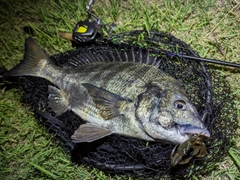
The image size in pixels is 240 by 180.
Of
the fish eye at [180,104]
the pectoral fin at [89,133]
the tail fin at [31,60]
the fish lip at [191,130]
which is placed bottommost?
the pectoral fin at [89,133]

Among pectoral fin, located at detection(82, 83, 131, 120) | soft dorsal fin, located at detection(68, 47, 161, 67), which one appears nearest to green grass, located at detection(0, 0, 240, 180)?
soft dorsal fin, located at detection(68, 47, 161, 67)

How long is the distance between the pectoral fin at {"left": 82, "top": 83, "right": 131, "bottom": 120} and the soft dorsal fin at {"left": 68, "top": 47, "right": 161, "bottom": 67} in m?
0.46

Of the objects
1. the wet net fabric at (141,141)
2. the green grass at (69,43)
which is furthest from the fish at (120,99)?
the green grass at (69,43)

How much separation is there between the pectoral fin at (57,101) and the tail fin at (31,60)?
0.95 ft

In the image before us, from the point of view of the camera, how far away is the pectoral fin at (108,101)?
2779 millimetres

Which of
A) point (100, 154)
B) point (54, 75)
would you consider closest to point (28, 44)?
point (54, 75)

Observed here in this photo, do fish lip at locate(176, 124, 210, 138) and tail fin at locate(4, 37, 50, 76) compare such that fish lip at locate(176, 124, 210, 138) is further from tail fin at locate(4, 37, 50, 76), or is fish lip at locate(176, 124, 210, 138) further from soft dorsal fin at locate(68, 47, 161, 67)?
tail fin at locate(4, 37, 50, 76)

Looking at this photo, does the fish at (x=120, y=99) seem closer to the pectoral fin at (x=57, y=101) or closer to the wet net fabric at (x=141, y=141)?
the pectoral fin at (x=57, y=101)

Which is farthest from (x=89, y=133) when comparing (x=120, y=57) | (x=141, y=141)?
(x=120, y=57)

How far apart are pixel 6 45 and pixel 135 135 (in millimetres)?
2283

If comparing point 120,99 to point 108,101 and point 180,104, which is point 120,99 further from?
point 180,104

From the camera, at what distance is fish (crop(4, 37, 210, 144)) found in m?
2.55

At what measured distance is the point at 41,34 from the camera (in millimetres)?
4020

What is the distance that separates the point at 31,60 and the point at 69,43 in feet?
2.15
